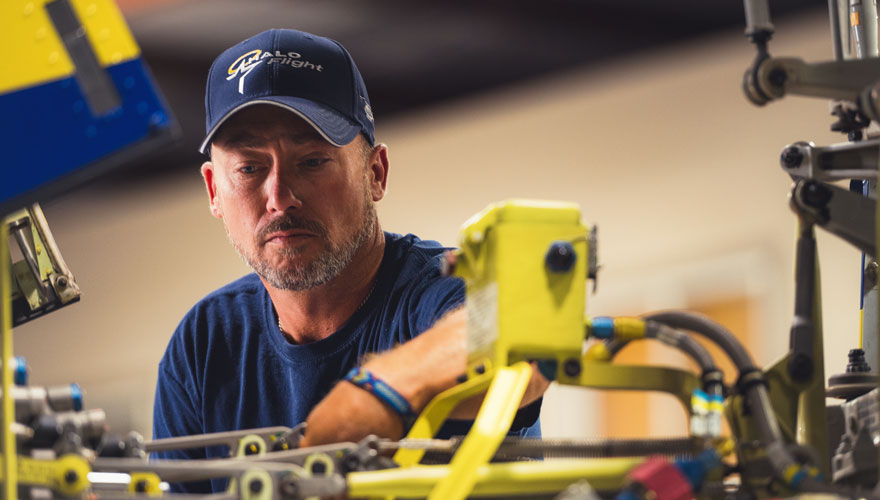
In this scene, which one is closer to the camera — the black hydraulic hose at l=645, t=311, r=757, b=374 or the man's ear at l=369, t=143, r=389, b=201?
the black hydraulic hose at l=645, t=311, r=757, b=374

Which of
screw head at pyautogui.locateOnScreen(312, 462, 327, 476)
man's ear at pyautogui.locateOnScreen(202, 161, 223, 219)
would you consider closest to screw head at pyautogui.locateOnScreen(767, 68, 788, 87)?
screw head at pyautogui.locateOnScreen(312, 462, 327, 476)

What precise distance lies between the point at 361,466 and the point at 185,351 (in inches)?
43.2

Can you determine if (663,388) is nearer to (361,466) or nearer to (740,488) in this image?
(740,488)

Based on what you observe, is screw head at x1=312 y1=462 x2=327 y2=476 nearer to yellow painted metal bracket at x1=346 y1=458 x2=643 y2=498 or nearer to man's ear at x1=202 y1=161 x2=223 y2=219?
yellow painted metal bracket at x1=346 y1=458 x2=643 y2=498

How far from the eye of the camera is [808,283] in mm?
1589

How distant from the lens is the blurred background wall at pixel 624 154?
227 inches

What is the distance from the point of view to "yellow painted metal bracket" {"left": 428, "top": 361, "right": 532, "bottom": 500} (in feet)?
4.19

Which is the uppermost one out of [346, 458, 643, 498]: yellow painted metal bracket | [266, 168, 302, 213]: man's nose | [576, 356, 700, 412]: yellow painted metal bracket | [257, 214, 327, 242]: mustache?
[266, 168, 302, 213]: man's nose

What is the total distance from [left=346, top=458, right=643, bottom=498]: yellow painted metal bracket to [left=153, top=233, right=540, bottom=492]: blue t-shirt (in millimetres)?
823

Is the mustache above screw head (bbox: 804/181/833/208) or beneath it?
above

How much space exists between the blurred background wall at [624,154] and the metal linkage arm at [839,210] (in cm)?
374

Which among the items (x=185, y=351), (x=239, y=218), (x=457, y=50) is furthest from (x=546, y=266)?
(x=457, y=50)

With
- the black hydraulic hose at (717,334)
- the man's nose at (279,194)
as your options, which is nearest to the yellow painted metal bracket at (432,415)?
the black hydraulic hose at (717,334)

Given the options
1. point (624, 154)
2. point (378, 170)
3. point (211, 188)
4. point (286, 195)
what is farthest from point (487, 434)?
point (624, 154)
